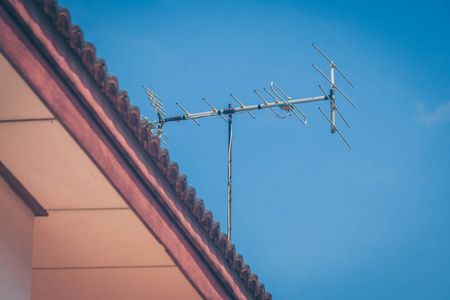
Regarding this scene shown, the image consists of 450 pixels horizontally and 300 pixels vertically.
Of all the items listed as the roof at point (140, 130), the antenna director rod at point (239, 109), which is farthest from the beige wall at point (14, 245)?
the antenna director rod at point (239, 109)

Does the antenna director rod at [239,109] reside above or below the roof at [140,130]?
above

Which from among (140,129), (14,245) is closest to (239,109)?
(140,129)

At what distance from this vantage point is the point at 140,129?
699 centimetres

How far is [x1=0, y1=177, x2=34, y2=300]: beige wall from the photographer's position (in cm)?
721

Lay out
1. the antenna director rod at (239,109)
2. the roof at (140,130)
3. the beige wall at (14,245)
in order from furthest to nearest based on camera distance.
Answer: the antenna director rod at (239,109), the beige wall at (14,245), the roof at (140,130)

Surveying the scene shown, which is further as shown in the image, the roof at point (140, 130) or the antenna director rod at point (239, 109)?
the antenna director rod at point (239, 109)

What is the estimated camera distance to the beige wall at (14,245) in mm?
7215

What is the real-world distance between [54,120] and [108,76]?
0.55 metres

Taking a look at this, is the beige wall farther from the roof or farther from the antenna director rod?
the antenna director rod

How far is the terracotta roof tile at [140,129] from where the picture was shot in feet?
20.5

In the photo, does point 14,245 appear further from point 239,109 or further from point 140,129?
point 239,109

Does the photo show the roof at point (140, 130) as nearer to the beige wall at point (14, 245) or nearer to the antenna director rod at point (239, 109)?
the beige wall at point (14, 245)

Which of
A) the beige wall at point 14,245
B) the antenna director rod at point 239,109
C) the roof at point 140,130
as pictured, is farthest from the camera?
the antenna director rod at point 239,109

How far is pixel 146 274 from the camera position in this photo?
814 centimetres
